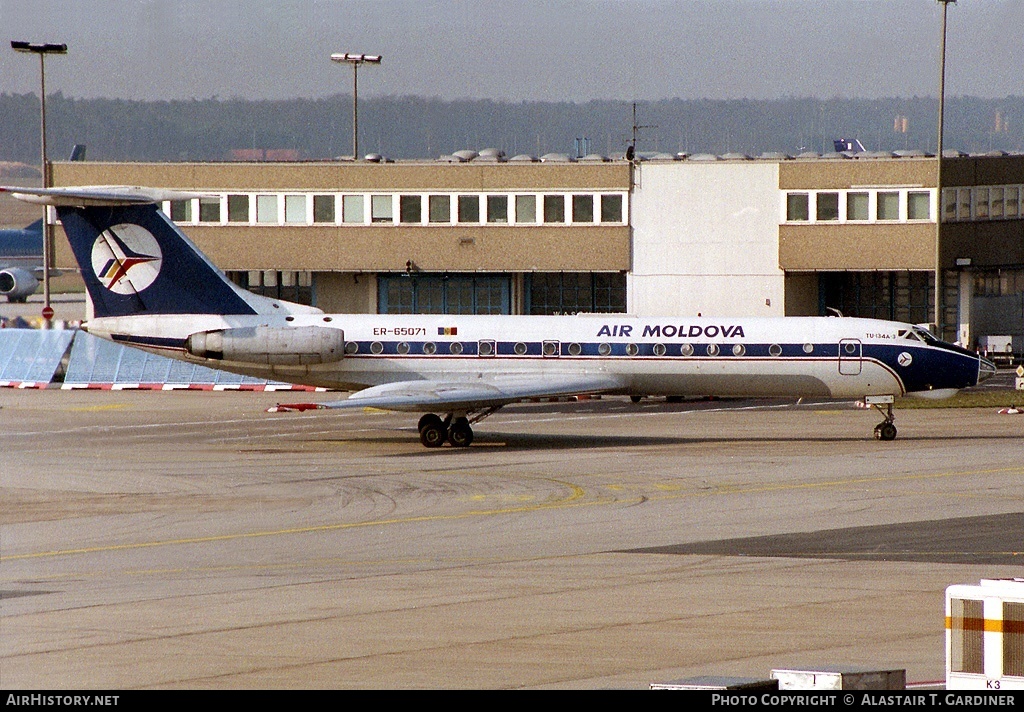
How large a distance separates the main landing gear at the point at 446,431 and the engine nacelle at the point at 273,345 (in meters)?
2.84

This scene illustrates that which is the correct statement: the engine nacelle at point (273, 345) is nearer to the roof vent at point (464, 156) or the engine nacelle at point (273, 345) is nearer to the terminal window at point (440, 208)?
the terminal window at point (440, 208)

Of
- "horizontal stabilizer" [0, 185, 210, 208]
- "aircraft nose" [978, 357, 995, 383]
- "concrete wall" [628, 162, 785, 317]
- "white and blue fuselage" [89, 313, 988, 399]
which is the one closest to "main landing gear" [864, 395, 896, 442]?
"white and blue fuselage" [89, 313, 988, 399]

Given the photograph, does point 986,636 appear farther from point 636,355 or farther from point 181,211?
point 181,211

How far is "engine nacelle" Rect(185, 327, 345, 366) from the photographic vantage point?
113 feet

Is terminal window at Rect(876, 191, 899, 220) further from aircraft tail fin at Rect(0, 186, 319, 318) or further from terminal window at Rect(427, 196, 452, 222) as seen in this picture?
aircraft tail fin at Rect(0, 186, 319, 318)

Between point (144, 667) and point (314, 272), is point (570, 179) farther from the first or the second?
point (144, 667)

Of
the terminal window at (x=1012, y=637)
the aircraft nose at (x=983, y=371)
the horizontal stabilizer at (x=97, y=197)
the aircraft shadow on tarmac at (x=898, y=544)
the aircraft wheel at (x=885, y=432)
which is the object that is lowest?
the aircraft shadow on tarmac at (x=898, y=544)

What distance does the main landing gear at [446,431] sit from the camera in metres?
33.7

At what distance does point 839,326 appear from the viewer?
35.1 meters

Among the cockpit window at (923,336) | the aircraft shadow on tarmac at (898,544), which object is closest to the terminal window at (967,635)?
the aircraft shadow on tarmac at (898,544)

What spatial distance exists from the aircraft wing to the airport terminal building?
917 inches

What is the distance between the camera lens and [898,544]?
2080 cm

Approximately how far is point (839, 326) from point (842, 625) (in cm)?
2060

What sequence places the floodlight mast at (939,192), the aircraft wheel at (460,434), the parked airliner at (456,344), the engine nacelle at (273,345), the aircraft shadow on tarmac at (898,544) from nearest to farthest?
the aircraft shadow on tarmac at (898,544)
the aircraft wheel at (460,434)
the engine nacelle at (273,345)
the parked airliner at (456,344)
the floodlight mast at (939,192)
